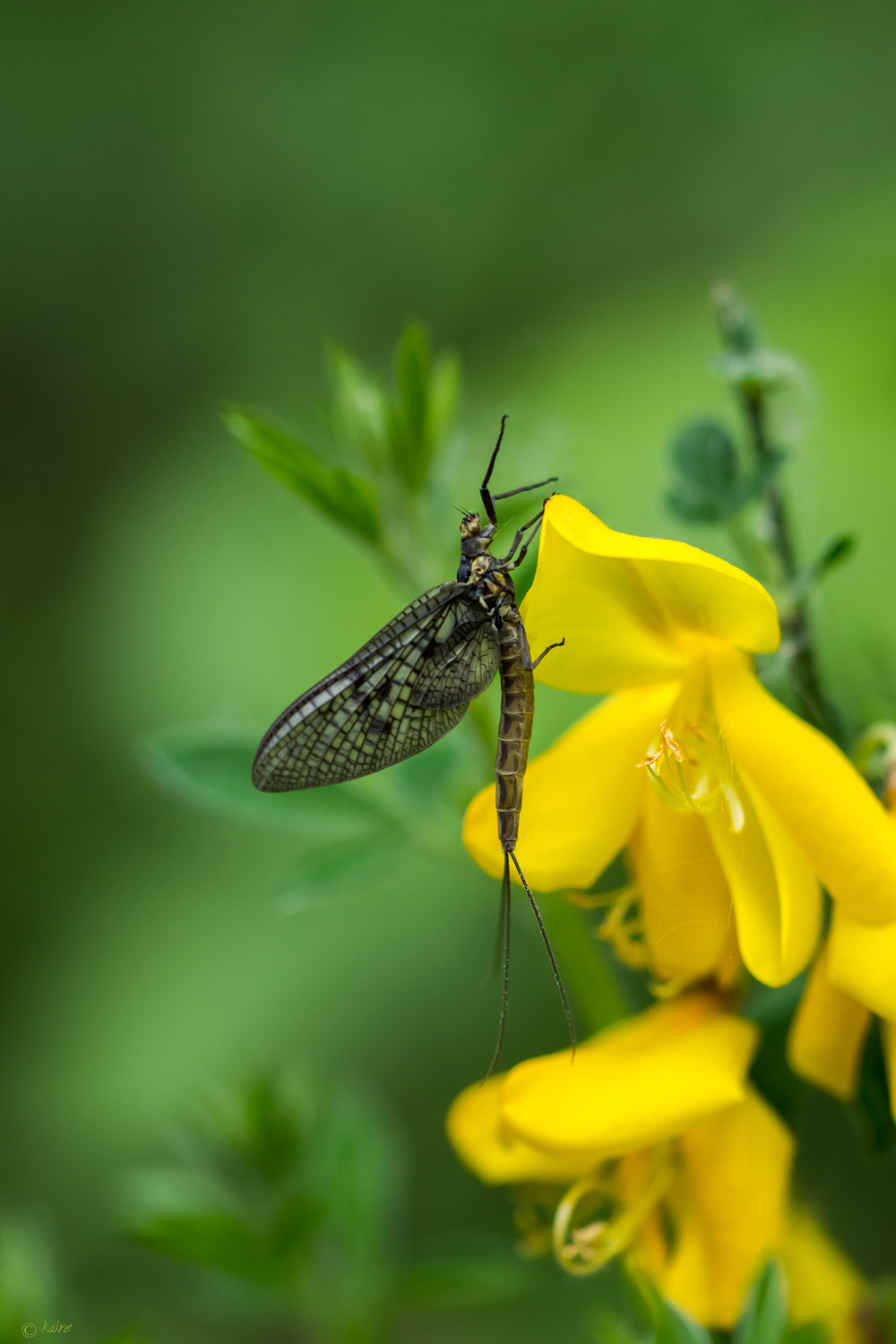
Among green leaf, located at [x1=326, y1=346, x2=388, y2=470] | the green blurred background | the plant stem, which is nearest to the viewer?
the plant stem

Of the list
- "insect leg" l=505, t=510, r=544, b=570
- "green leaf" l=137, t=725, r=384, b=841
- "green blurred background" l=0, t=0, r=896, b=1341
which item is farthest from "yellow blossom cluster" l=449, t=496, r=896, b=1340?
"green blurred background" l=0, t=0, r=896, b=1341

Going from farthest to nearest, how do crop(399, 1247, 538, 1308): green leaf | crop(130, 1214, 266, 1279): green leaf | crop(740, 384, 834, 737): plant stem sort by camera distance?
crop(399, 1247, 538, 1308): green leaf → crop(130, 1214, 266, 1279): green leaf → crop(740, 384, 834, 737): plant stem

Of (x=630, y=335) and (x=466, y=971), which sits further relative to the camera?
(x=630, y=335)

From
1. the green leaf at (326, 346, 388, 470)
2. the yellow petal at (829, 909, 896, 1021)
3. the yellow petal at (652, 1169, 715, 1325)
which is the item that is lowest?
the yellow petal at (652, 1169, 715, 1325)

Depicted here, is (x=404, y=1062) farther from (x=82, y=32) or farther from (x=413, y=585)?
(x=82, y=32)

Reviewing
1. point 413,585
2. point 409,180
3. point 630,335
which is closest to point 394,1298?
point 413,585

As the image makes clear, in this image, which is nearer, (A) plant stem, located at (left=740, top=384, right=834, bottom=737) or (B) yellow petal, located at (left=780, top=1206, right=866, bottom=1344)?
(A) plant stem, located at (left=740, top=384, right=834, bottom=737)

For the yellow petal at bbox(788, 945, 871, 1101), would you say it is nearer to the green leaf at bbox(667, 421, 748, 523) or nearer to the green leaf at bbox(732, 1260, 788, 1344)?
the green leaf at bbox(732, 1260, 788, 1344)

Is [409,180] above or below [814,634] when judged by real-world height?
above

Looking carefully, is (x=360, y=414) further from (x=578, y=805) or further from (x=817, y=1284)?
(x=817, y=1284)
